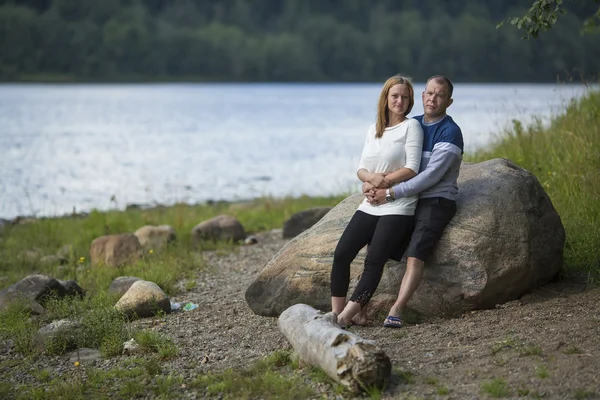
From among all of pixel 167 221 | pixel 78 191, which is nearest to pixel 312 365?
pixel 167 221

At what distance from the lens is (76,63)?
89.1 m

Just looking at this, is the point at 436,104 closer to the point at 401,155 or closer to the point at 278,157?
the point at 401,155

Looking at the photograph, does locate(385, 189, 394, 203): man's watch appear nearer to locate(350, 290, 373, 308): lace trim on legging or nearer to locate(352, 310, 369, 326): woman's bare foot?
locate(350, 290, 373, 308): lace trim on legging

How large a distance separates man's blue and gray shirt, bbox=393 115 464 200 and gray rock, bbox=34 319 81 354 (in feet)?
10.2

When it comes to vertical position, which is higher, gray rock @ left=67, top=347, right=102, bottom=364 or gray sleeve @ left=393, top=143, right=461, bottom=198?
gray sleeve @ left=393, top=143, right=461, bottom=198

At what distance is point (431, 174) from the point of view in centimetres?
658

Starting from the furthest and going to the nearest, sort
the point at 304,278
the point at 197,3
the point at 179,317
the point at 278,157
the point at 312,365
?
the point at 197,3 < the point at 278,157 < the point at 179,317 < the point at 304,278 < the point at 312,365

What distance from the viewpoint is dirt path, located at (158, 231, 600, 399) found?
521cm

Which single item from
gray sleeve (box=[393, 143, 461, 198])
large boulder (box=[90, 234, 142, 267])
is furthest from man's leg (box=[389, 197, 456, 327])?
large boulder (box=[90, 234, 142, 267])

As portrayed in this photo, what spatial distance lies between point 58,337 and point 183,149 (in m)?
28.1

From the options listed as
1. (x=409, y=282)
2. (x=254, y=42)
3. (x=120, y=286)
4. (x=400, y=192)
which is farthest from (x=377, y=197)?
(x=254, y=42)

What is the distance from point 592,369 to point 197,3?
11114 centimetres

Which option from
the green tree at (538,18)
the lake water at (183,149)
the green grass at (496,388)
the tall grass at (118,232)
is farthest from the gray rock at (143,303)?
the lake water at (183,149)

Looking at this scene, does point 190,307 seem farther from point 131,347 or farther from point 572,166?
point 572,166
